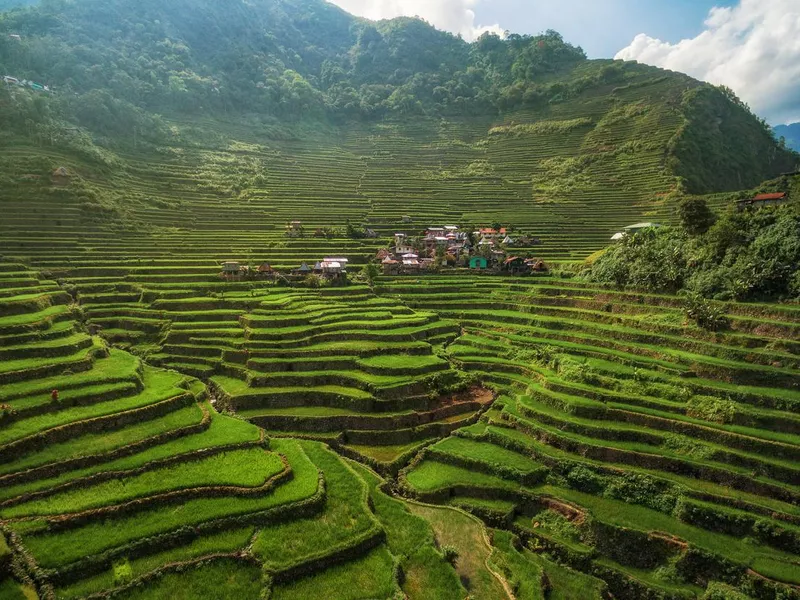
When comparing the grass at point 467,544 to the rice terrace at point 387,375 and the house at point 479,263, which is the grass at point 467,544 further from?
the house at point 479,263

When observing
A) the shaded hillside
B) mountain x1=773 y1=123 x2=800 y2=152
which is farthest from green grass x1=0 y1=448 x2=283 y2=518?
mountain x1=773 y1=123 x2=800 y2=152

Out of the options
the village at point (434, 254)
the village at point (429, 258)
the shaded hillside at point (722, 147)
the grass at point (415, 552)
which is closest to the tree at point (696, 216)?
the village at point (434, 254)

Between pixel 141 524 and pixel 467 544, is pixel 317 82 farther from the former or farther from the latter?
pixel 467 544

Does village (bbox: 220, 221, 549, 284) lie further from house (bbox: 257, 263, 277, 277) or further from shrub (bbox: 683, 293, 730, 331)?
shrub (bbox: 683, 293, 730, 331)

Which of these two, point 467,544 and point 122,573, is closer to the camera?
point 122,573

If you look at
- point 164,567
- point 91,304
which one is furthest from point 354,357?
point 91,304

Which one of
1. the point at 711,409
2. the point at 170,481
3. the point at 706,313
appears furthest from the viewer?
the point at 706,313

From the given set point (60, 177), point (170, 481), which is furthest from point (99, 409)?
point (60, 177)
